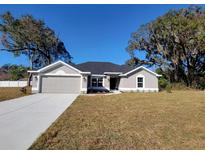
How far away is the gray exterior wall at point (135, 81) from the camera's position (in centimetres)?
2131

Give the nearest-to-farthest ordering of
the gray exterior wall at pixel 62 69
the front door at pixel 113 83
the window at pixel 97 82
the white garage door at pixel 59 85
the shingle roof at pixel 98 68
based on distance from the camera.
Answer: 1. the white garage door at pixel 59 85
2. the gray exterior wall at pixel 62 69
3. the window at pixel 97 82
4. the shingle roof at pixel 98 68
5. the front door at pixel 113 83

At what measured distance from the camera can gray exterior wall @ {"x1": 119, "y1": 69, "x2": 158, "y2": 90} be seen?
69.9ft

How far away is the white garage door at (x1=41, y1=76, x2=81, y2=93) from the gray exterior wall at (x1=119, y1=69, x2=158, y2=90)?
6090 mm

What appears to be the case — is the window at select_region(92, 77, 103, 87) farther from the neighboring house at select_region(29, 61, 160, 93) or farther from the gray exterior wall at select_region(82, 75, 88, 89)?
the gray exterior wall at select_region(82, 75, 88, 89)

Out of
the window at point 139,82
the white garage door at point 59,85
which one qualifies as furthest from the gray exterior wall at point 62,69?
the window at point 139,82

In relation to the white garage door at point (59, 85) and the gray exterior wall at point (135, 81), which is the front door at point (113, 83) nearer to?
the gray exterior wall at point (135, 81)

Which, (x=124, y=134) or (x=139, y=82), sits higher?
(x=139, y=82)

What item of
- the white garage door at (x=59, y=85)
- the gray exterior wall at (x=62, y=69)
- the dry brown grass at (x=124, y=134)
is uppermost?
the gray exterior wall at (x=62, y=69)

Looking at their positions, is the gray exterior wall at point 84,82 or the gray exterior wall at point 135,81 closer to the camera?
the gray exterior wall at point 84,82

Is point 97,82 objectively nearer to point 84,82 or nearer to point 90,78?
point 90,78

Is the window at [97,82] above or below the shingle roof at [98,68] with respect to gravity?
below

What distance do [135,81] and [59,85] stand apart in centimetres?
954

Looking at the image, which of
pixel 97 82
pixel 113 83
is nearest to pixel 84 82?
pixel 97 82

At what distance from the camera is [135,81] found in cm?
2148
